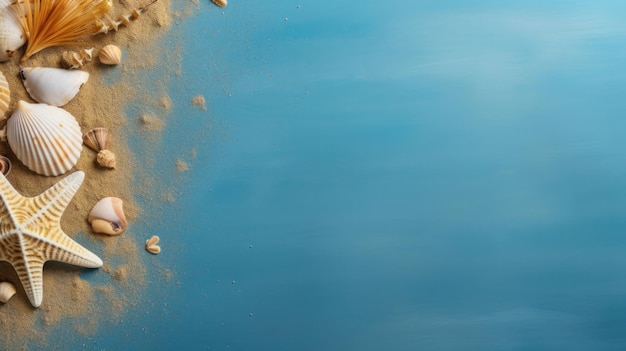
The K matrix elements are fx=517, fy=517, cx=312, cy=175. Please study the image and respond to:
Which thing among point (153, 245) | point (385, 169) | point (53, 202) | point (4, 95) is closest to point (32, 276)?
point (53, 202)

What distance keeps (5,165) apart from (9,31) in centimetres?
33

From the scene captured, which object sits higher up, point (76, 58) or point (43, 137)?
point (76, 58)

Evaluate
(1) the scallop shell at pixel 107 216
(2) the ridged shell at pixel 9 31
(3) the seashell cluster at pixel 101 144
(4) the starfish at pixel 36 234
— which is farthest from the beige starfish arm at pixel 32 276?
(2) the ridged shell at pixel 9 31

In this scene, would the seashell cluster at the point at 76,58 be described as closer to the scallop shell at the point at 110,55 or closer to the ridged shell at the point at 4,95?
the scallop shell at the point at 110,55

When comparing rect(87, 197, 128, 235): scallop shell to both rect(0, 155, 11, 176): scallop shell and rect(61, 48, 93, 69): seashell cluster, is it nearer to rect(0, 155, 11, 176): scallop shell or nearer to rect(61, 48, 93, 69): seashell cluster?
rect(0, 155, 11, 176): scallop shell

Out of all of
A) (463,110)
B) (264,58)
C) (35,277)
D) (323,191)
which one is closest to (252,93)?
(264,58)

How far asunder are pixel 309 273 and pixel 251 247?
0.16m

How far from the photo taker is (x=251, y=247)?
1.34 metres

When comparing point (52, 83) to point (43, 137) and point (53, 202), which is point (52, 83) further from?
point (53, 202)

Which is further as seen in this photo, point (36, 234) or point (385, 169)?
point (385, 169)

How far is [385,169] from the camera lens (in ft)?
4.41

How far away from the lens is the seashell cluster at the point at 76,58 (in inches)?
50.9

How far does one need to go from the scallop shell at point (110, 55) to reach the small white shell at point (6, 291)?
1.98 ft

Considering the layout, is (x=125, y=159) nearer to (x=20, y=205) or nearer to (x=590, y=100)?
(x=20, y=205)
